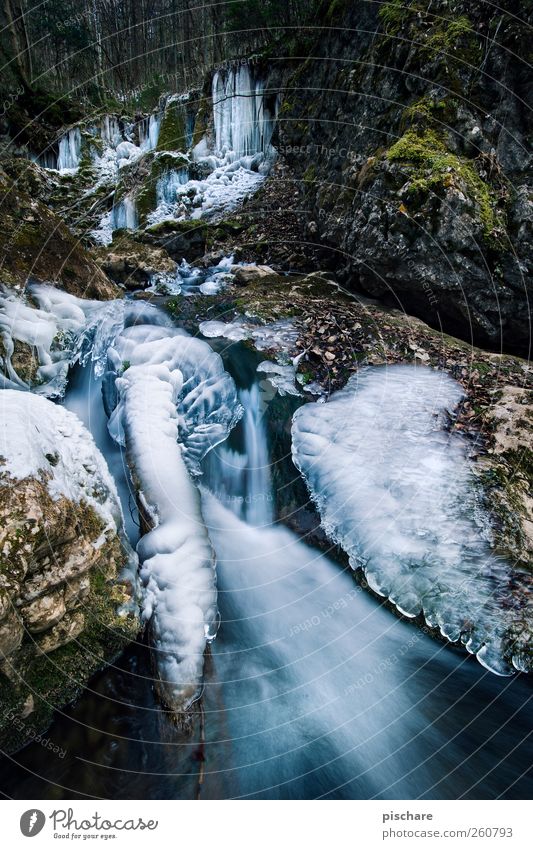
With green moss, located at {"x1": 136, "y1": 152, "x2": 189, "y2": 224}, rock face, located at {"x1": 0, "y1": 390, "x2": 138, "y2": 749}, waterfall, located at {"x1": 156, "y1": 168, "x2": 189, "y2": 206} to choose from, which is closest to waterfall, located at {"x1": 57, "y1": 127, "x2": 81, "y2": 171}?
green moss, located at {"x1": 136, "y1": 152, "x2": 189, "y2": 224}

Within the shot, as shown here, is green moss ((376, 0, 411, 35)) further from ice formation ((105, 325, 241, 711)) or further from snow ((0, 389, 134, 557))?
snow ((0, 389, 134, 557))

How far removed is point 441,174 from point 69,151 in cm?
1705

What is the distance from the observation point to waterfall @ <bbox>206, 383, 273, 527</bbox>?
439 cm

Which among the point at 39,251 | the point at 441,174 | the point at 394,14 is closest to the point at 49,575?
the point at 39,251

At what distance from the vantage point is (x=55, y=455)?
3035 mm

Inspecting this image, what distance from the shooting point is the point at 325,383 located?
5.16 metres

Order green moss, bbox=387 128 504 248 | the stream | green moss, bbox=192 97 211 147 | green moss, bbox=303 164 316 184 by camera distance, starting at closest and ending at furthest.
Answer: the stream, green moss, bbox=387 128 504 248, green moss, bbox=303 164 316 184, green moss, bbox=192 97 211 147

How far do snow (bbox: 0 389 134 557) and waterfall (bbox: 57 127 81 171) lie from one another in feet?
56.5

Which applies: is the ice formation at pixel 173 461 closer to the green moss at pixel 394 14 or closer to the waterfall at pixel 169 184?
the green moss at pixel 394 14

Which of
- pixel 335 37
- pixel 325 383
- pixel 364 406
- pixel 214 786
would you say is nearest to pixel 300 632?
pixel 214 786

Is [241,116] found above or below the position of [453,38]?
above

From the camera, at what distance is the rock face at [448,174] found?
5.30m

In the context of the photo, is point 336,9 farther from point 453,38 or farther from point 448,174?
point 448,174

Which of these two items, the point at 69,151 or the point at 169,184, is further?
the point at 69,151
